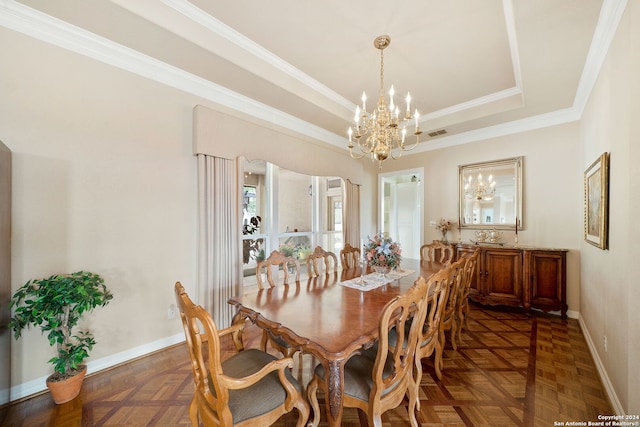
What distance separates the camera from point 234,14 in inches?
84.4

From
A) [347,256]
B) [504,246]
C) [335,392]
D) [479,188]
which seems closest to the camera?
[335,392]

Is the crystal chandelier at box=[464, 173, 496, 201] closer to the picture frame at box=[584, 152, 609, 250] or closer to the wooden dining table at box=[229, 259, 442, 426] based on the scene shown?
the picture frame at box=[584, 152, 609, 250]

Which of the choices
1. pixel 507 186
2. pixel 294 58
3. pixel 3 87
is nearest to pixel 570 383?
pixel 507 186

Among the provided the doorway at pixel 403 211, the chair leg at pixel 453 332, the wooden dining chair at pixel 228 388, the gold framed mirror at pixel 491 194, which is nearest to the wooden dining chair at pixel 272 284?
the wooden dining chair at pixel 228 388

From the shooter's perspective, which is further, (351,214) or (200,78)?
(351,214)

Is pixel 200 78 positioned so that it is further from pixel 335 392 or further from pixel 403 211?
pixel 403 211

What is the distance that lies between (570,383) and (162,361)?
11.2ft

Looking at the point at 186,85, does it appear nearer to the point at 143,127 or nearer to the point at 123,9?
the point at 143,127

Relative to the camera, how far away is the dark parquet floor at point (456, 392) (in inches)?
65.4

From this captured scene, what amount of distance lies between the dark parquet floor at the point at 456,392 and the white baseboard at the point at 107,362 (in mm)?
63

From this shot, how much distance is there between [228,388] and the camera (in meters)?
1.08

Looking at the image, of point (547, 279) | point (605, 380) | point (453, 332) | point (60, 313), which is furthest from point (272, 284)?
point (547, 279)

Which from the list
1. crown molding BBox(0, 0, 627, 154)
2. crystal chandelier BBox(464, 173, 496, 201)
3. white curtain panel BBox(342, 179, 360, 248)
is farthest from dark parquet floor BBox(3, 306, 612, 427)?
crown molding BBox(0, 0, 627, 154)

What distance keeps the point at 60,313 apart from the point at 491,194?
5.12m
